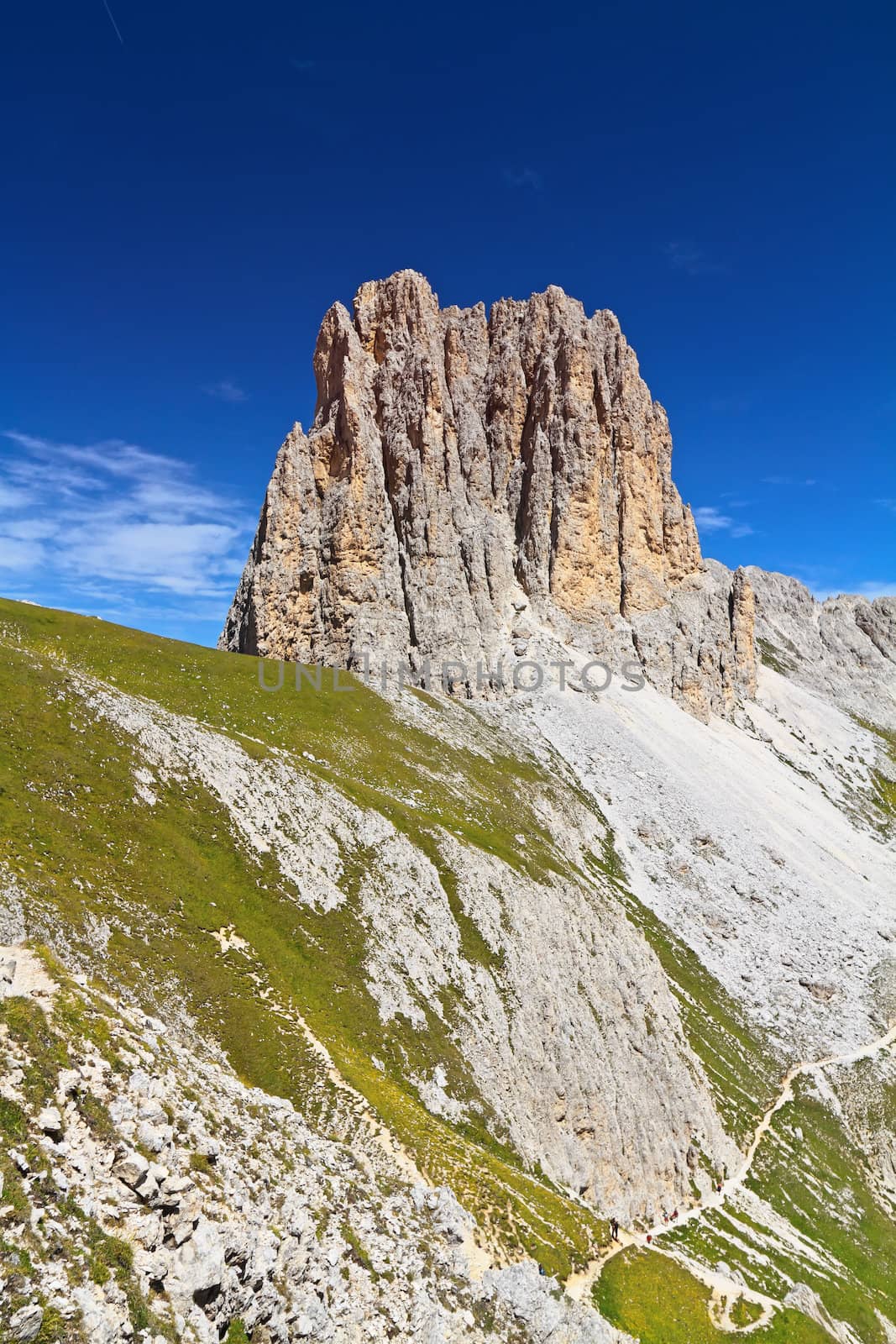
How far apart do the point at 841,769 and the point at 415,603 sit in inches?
3711

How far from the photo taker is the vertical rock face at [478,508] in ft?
354

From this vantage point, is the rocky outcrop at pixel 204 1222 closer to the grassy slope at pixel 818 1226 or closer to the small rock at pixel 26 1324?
the small rock at pixel 26 1324

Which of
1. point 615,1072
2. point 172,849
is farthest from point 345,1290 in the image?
point 615,1072

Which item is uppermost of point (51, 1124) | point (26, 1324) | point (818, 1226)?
point (51, 1124)

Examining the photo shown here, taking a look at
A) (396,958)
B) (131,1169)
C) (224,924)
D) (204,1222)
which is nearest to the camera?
(131,1169)

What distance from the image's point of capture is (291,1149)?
23.0 meters

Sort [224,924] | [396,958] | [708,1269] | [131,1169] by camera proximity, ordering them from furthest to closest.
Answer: [396,958] → [708,1269] → [224,924] → [131,1169]

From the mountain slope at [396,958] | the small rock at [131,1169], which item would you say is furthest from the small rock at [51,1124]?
the mountain slope at [396,958]

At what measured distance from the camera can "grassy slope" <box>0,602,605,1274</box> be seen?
28.5 metres

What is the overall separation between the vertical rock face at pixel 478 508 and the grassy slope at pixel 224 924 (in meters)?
55.0

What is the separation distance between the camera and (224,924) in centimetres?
3550

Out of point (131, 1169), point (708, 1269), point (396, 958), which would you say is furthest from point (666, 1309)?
point (131, 1169)

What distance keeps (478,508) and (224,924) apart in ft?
327

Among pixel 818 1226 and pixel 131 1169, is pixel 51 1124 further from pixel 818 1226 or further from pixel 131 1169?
pixel 818 1226
